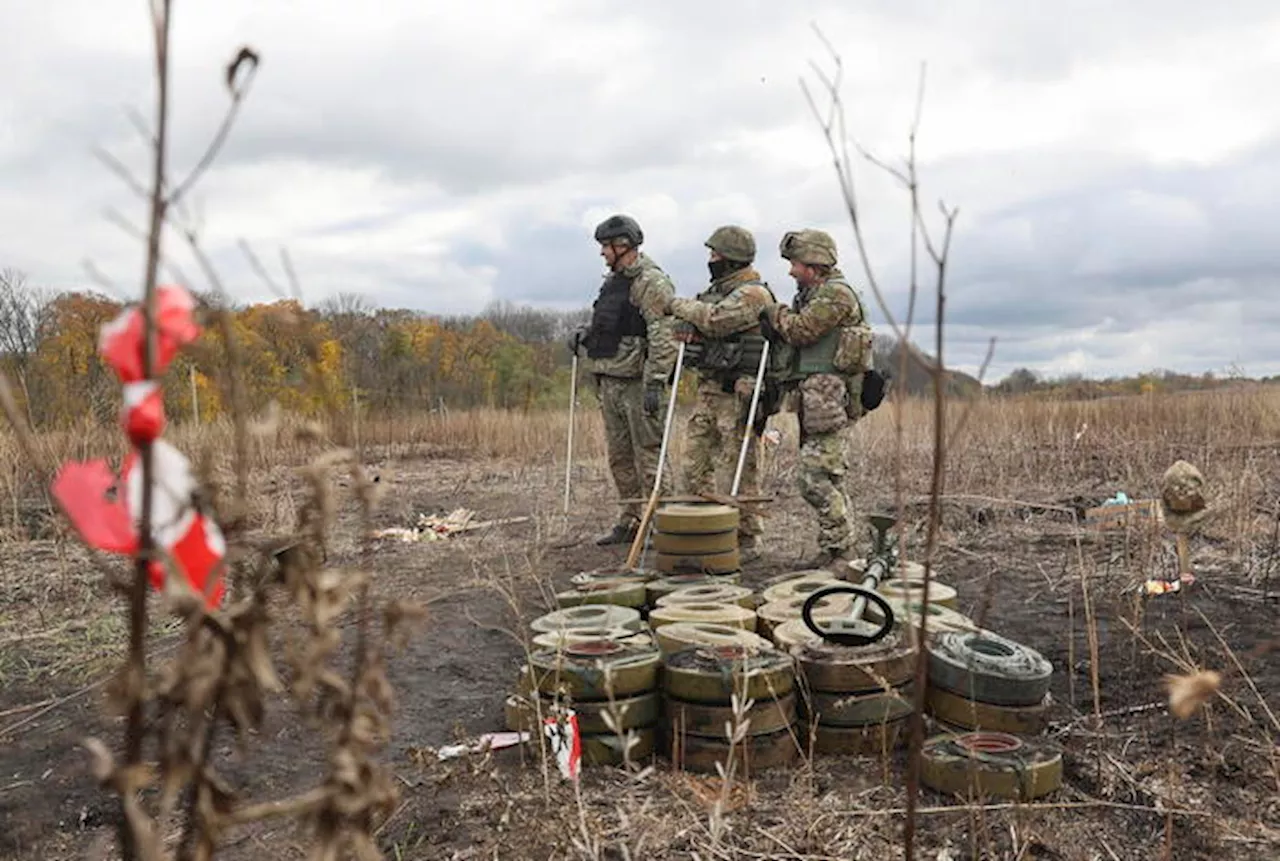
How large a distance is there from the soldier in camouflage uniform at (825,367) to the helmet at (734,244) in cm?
61

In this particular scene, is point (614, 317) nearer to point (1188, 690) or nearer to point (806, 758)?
point (806, 758)

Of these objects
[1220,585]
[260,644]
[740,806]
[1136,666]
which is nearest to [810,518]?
[1220,585]

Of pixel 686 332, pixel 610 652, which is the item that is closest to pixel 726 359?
pixel 686 332

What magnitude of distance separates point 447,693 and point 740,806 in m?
1.69

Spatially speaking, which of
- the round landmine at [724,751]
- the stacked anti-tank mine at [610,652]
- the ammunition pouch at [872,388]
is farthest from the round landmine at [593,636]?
the ammunition pouch at [872,388]

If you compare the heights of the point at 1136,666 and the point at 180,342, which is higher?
the point at 180,342

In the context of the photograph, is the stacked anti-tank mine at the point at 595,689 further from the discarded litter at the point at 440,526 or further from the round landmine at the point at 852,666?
the discarded litter at the point at 440,526

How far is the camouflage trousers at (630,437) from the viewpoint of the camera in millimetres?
7715

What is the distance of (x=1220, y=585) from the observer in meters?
5.59

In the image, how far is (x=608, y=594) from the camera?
4.62 meters

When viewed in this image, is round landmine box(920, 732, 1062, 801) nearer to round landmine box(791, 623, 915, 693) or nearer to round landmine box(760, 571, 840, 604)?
round landmine box(791, 623, 915, 693)

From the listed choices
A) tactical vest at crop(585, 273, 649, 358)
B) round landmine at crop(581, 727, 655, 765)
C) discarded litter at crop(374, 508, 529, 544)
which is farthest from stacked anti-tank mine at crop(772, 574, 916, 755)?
discarded litter at crop(374, 508, 529, 544)

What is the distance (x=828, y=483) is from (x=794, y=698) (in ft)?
10.4

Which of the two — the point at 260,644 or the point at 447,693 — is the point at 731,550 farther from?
the point at 260,644
